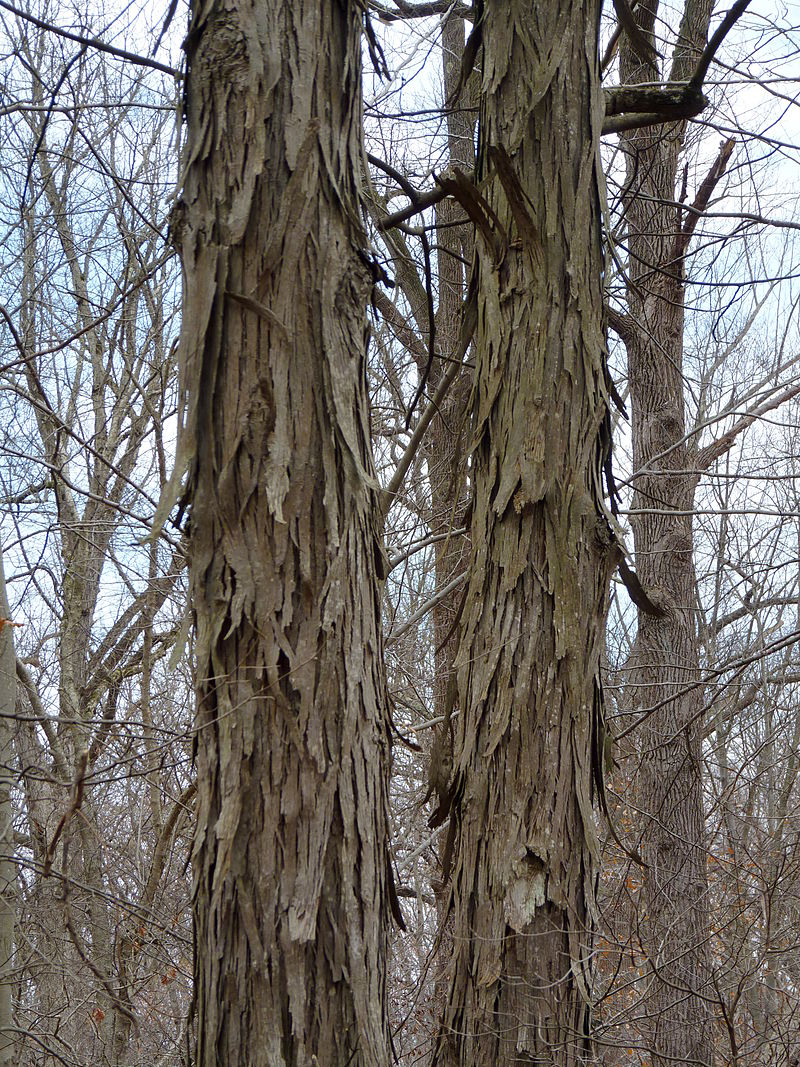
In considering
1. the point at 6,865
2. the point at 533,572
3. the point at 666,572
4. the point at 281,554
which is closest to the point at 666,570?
the point at 666,572

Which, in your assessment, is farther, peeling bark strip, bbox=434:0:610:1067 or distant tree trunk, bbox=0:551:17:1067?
distant tree trunk, bbox=0:551:17:1067

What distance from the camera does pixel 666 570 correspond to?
22.7ft

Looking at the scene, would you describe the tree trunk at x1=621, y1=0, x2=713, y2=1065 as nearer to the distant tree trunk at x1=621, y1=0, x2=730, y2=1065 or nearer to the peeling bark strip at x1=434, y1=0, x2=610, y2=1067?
the distant tree trunk at x1=621, y1=0, x2=730, y2=1065

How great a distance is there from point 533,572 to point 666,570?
4.50 metres

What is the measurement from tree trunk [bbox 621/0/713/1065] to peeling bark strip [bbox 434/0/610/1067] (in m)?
3.03

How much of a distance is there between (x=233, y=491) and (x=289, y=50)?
919 millimetres

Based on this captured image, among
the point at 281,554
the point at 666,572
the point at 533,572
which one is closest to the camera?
the point at 281,554

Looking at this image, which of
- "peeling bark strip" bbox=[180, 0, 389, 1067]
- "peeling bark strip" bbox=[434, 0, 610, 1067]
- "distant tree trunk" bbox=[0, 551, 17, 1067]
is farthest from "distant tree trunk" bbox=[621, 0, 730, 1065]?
"peeling bark strip" bbox=[180, 0, 389, 1067]

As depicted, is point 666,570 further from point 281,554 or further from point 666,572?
point 281,554

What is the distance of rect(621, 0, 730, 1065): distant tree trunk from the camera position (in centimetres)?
571

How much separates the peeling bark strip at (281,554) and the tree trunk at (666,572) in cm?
412

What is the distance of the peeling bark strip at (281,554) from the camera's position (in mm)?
1676

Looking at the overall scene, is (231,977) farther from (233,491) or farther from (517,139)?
(517,139)

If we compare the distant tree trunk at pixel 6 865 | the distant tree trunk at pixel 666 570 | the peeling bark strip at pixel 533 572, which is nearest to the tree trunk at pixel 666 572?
the distant tree trunk at pixel 666 570
